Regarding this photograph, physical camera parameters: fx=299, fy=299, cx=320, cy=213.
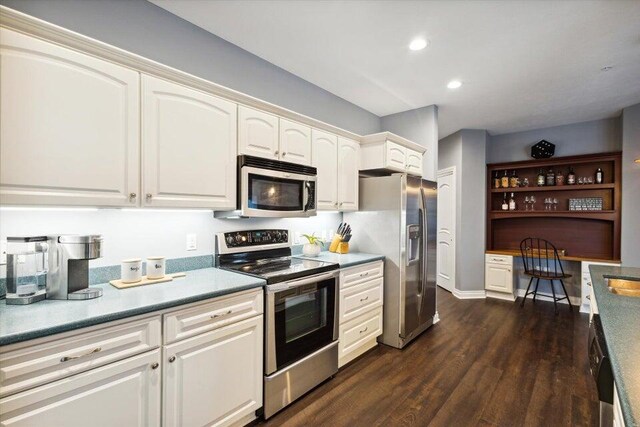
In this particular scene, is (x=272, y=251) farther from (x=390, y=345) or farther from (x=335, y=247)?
(x=390, y=345)

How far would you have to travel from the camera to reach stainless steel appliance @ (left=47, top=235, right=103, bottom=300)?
1.46m

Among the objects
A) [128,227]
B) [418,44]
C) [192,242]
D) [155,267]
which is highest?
[418,44]

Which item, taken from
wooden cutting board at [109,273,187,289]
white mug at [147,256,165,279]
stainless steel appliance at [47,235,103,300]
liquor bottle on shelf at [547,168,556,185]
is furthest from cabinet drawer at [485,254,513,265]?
stainless steel appliance at [47,235,103,300]

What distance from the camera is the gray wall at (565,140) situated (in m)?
4.35

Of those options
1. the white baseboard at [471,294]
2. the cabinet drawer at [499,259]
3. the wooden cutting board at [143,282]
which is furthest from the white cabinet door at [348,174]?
the cabinet drawer at [499,259]

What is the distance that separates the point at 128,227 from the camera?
73.9 inches

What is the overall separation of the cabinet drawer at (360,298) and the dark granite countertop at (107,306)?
99 centimetres

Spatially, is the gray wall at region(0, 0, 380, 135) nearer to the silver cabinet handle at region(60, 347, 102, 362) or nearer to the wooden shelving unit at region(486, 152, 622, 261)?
the silver cabinet handle at region(60, 347, 102, 362)

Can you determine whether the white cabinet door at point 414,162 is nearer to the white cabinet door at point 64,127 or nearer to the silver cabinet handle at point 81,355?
the white cabinet door at point 64,127

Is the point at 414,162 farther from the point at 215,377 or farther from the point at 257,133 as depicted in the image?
the point at 215,377

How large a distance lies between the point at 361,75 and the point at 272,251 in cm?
194

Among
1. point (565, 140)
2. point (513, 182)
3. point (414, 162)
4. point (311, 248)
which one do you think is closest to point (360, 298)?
point (311, 248)

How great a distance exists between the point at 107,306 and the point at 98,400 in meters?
0.39

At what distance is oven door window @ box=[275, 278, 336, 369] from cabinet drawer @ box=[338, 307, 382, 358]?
0.25 metres
